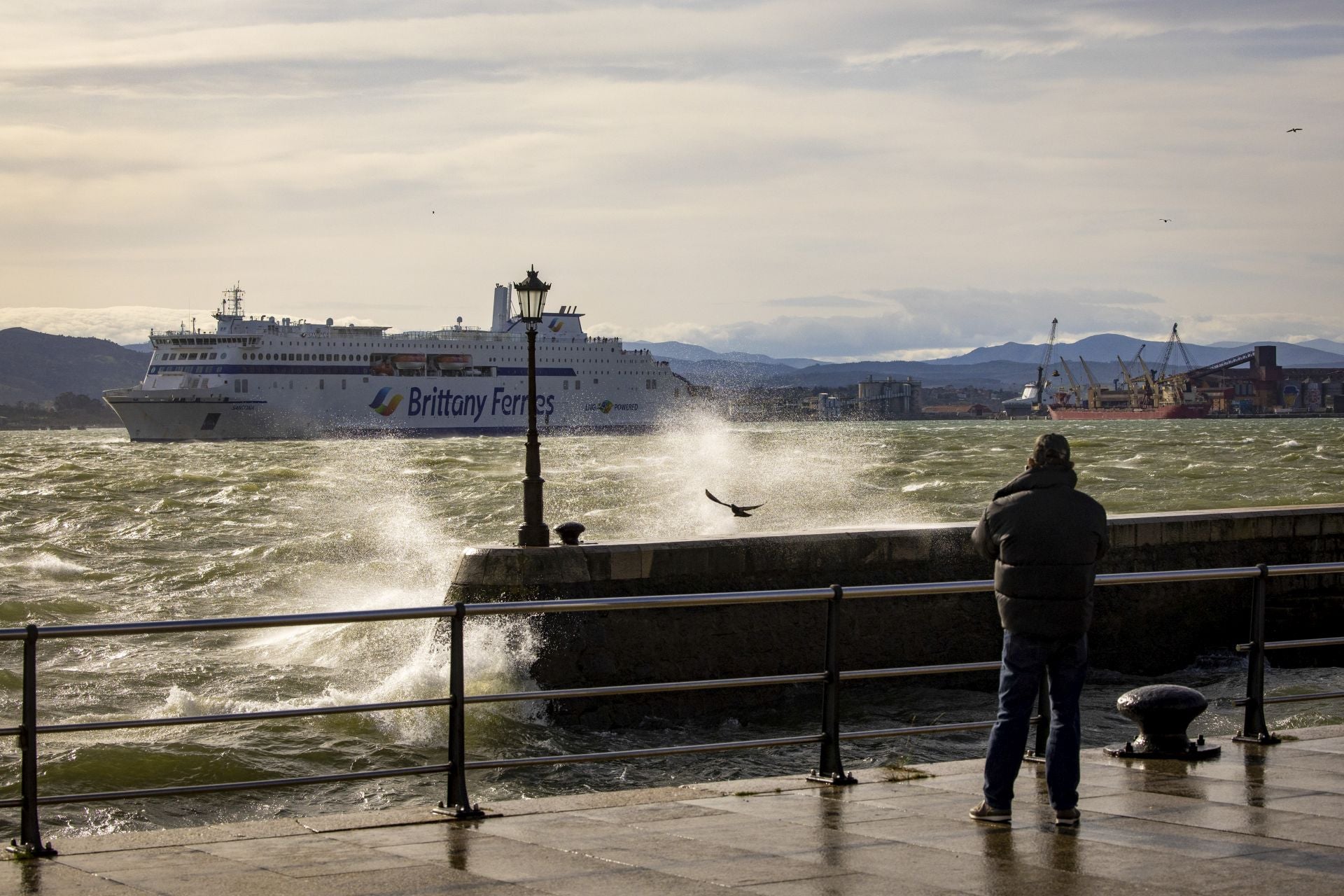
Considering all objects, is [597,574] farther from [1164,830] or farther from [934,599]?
[1164,830]

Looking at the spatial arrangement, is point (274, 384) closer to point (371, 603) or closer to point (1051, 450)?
point (371, 603)

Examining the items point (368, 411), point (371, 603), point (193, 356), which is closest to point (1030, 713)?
point (371, 603)

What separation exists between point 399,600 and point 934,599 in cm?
801

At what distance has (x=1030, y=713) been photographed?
5816mm

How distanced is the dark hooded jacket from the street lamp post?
762 cm

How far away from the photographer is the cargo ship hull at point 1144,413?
620 feet

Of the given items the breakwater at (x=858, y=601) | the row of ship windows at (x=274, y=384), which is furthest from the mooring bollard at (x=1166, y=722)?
the row of ship windows at (x=274, y=384)

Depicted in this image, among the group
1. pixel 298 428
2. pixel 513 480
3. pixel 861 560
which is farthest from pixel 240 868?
pixel 298 428

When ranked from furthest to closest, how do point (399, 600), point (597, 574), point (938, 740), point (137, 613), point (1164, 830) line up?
point (137, 613) < point (399, 600) < point (597, 574) < point (938, 740) < point (1164, 830)

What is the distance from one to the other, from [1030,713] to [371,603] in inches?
604

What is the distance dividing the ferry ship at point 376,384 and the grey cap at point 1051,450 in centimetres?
10216

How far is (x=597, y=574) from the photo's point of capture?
498 inches

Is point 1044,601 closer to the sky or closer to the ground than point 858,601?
closer to the sky

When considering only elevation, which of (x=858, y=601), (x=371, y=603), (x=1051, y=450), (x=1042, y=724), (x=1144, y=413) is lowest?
(x=371, y=603)
